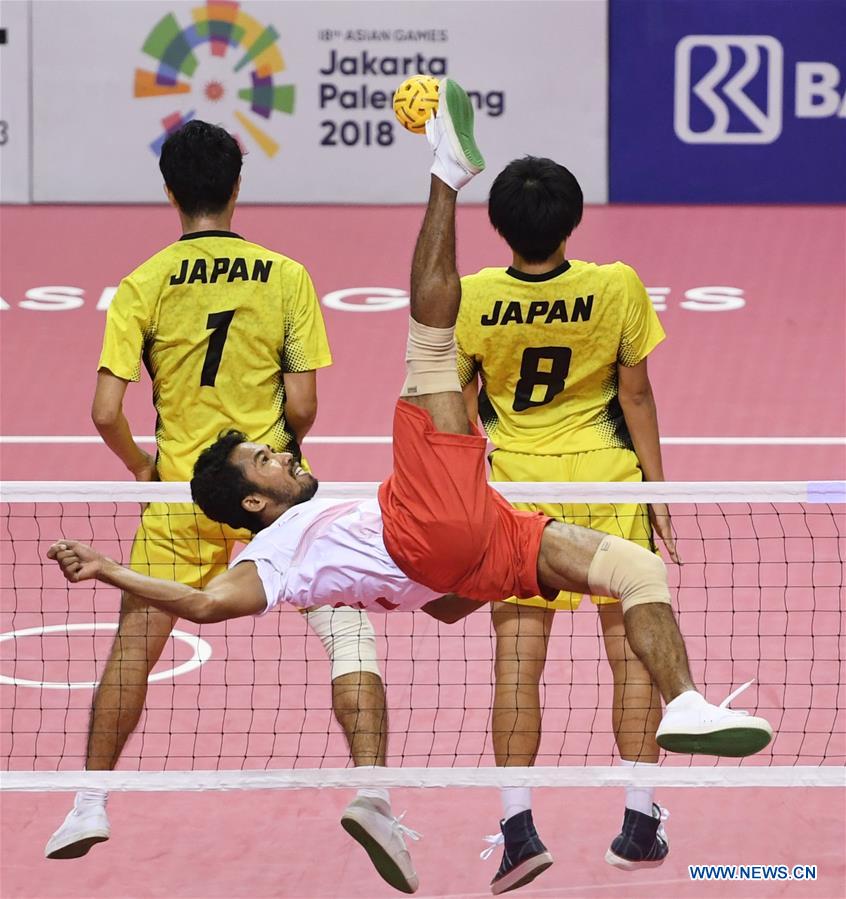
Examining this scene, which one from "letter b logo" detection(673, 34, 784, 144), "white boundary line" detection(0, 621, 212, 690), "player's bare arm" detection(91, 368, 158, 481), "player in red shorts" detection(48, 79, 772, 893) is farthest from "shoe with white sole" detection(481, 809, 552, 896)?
"letter b logo" detection(673, 34, 784, 144)

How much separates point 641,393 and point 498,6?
13103 millimetres

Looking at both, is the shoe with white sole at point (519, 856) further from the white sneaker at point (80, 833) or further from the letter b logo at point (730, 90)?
the letter b logo at point (730, 90)

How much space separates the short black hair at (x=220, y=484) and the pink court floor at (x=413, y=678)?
124 cm

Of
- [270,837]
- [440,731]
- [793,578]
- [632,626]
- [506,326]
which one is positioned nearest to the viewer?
[632,626]

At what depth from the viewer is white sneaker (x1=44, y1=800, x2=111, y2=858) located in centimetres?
593

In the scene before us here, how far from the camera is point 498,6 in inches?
728

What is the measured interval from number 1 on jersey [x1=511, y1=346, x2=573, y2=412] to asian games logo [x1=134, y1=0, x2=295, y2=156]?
506 inches

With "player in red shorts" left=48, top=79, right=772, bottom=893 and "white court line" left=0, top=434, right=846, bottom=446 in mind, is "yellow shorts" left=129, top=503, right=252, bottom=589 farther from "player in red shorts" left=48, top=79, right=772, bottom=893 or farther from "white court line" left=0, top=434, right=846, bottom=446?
"white court line" left=0, top=434, right=846, bottom=446

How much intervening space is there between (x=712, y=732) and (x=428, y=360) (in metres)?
1.45

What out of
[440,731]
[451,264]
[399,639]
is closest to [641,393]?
[451,264]

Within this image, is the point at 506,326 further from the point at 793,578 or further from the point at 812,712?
the point at 793,578

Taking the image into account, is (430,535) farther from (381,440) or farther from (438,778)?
(381,440)

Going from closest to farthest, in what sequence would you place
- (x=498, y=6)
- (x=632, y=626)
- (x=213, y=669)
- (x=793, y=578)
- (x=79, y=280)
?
(x=632, y=626) → (x=213, y=669) → (x=793, y=578) → (x=79, y=280) → (x=498, y=6)

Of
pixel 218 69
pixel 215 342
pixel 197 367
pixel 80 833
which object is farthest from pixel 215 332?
pixel 218 69
